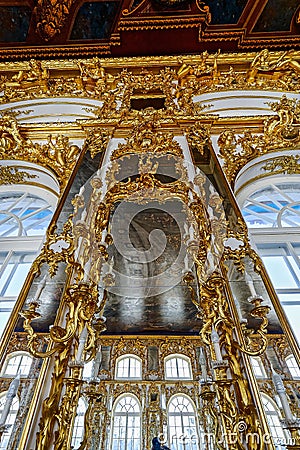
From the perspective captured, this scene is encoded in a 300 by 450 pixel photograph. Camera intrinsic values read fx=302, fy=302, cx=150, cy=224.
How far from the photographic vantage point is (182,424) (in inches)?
73.4

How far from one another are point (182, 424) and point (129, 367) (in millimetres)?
487

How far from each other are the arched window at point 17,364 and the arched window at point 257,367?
1502mm

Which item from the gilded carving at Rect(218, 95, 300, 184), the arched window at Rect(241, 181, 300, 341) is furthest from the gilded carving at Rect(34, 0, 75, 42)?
the arched window at Rect(241, 181, 300, 341)

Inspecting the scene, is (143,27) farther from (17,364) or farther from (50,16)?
(17,364)

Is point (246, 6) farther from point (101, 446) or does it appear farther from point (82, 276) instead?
point (101, 446)

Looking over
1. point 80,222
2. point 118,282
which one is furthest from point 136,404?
point 80,222

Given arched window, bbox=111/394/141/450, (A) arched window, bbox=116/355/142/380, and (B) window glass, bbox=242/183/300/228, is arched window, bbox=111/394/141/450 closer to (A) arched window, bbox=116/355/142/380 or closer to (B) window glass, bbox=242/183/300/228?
(A) arched window, bbox=116/355/142/380

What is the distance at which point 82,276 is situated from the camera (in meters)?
2.45

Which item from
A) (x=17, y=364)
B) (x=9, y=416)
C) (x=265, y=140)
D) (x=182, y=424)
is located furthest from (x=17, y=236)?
(x=265, y=140)

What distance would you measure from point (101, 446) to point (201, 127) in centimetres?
390

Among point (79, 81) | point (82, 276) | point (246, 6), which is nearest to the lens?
point (82, 276)

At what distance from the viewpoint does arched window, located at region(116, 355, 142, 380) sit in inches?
82.6

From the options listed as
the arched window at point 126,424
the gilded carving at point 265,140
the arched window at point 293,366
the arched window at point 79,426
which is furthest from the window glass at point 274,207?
the arched window at point 79,426

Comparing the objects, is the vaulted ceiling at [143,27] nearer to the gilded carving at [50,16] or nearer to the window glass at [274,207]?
the gilded carving at [50,16]
